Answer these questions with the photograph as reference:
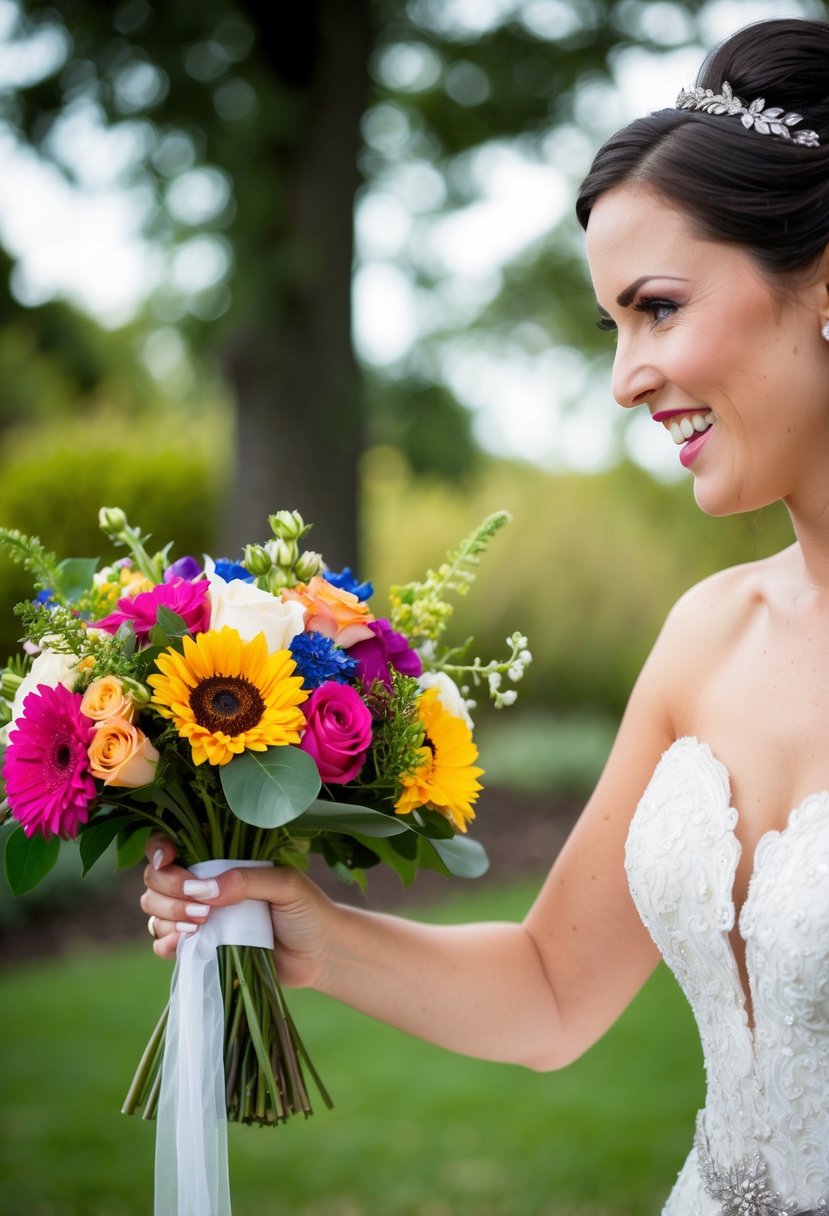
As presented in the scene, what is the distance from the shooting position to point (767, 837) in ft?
6.18

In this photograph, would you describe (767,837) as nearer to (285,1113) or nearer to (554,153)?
(285,1113)

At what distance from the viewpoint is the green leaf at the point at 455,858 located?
217 centimetres

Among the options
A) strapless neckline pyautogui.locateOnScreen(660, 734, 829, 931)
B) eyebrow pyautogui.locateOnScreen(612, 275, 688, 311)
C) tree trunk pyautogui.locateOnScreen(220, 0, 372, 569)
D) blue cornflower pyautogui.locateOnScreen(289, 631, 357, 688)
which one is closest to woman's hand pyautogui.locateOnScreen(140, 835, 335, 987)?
blue cornflower pyautogui.locateOnScreen(289, 631, 357, 688)

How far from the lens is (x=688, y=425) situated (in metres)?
1.90

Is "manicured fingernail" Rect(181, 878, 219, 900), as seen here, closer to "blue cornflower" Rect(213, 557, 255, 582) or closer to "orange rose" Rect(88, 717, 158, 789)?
"orange rose" Rect(88, 717, 158, 789)

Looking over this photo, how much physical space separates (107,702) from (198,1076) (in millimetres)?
603

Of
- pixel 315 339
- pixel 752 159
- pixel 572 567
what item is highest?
pixel 572 567

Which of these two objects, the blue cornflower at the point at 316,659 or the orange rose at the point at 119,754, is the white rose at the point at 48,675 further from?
the blue cornflower at the point at 316,659

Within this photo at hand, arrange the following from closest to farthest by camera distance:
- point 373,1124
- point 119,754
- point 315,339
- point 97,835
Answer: point 119,754 < point 97,835 < point 373,1124 < point 315,339

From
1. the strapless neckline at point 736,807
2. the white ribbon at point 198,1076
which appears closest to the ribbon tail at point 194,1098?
the white ribbon at point 198,1076

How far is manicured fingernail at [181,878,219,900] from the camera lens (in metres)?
1.97

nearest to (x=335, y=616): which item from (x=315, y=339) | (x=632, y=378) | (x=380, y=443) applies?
(x=632, y=378)

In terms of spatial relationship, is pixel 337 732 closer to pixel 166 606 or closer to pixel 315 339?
pixel 166 606

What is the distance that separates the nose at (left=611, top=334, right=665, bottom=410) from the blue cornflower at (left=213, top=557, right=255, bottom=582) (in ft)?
2.15
